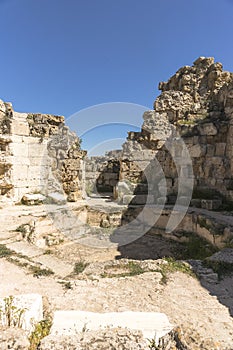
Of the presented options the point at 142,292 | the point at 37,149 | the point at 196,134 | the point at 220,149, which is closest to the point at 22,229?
the point at 142,292

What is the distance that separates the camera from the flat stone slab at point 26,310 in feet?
6.79

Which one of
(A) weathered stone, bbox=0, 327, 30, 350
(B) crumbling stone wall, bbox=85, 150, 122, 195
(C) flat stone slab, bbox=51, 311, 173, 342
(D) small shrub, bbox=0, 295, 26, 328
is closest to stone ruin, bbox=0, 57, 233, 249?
(B) crumbling stone wall, bbox=85, 150, 122, 195

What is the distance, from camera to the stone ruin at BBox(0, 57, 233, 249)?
879 centimetres

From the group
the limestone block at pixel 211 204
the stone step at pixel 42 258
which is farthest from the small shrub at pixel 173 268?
the limestone block at pixel 211 204

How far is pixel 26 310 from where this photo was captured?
2180mm

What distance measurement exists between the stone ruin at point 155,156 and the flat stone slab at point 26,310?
5.81 meters

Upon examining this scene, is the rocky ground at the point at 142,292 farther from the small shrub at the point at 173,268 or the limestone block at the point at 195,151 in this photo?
the limestone block at the point at 195,151

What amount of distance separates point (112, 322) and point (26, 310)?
94 centimetres

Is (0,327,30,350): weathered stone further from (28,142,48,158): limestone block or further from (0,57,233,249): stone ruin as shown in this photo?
(28,142,48,158): limestone block

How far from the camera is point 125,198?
393 inches

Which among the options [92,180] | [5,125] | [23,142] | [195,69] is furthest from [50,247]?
[195,69]

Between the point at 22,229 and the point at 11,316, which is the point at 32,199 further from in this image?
the point at 11,316

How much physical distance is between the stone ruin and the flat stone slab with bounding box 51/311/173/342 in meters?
5.03

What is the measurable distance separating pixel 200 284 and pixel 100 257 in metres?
3.36
